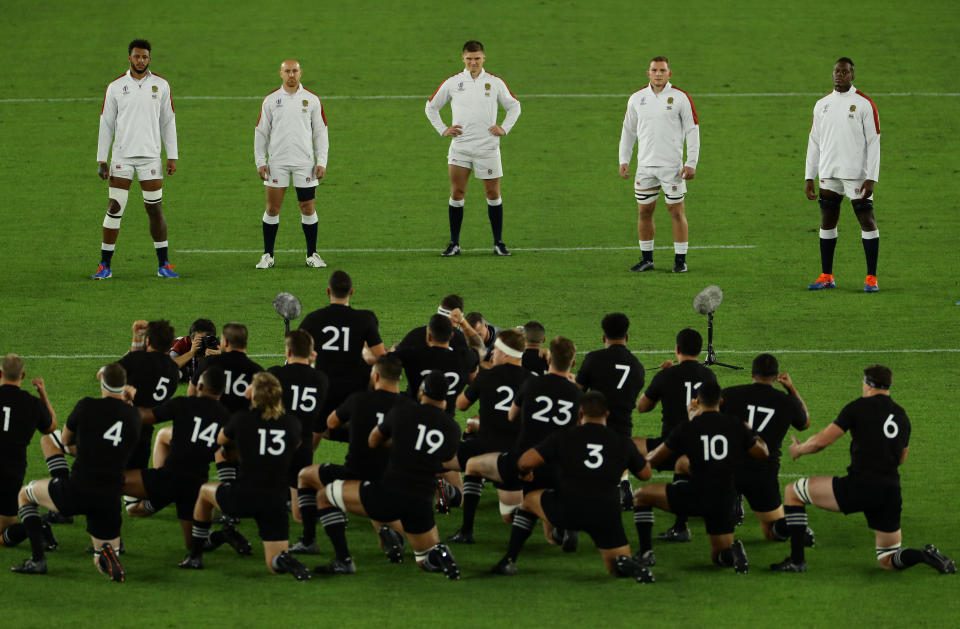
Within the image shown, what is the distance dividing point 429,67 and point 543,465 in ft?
50.8

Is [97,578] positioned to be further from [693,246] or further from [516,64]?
[516,64]

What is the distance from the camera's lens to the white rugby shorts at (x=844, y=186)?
15359 millimetres

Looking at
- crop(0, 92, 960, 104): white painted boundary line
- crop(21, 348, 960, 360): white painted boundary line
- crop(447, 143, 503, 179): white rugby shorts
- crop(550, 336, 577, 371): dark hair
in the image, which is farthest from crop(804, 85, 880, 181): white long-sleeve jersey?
crop(0, 92, 960, 104): white painted boundary line

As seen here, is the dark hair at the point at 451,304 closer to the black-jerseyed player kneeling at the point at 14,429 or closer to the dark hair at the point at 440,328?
the dark hair at the point at 440,328

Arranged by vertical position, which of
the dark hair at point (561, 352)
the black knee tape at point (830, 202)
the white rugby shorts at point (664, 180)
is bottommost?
the dark hair at point (561, 352)

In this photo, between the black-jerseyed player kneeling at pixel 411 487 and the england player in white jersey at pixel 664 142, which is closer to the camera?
the black-jerseyed player kneeling at pixel 411 487

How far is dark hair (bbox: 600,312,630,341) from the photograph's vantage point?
1015cm

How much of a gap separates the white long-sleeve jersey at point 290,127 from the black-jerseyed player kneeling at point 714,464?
7.87m

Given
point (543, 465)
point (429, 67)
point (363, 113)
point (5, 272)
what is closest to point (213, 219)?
point (5, 272)

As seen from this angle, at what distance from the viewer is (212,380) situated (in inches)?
376

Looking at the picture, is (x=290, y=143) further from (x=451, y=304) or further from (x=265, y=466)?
(x=265, y=466)

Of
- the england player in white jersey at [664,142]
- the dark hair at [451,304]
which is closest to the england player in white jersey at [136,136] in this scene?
the england player in white jersey at [664,142]

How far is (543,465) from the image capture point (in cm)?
935

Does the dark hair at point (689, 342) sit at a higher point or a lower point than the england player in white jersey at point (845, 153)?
lower
